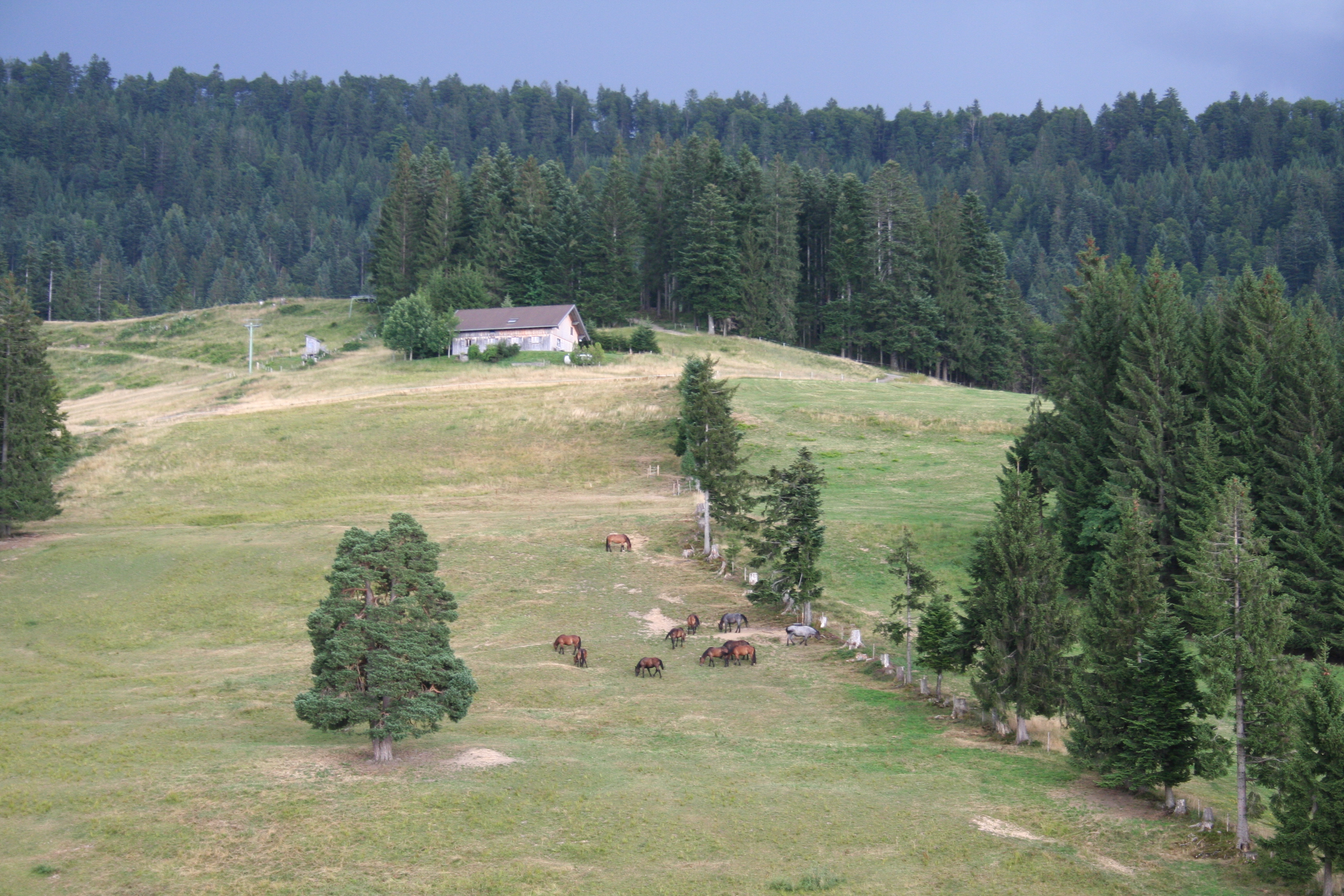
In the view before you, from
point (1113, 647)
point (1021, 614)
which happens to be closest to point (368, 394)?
point (1021, 614)

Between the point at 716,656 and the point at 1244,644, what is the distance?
1924 cm

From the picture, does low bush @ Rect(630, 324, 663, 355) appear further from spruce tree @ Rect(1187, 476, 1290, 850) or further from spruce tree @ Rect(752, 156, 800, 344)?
spruce tree @ Rect(1187, 476, 1290, 850)

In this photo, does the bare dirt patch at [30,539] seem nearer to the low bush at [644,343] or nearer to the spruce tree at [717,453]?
the spruce tree at [717,453]

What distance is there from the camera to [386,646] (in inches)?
1108

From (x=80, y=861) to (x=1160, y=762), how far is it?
2395 centimetres

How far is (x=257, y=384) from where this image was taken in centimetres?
9594

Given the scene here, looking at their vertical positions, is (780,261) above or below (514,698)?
above

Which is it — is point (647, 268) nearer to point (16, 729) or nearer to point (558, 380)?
point (558, 380)

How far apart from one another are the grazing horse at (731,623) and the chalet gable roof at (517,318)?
65008 millimetres

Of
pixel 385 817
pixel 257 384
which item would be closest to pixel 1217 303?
pixel 385 817

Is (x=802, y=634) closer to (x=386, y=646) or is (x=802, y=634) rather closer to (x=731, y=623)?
(x=731, y=623)

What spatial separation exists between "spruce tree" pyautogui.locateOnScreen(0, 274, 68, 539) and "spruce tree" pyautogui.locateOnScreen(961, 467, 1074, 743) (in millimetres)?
47455

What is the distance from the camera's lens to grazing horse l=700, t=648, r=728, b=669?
39125 millimetres

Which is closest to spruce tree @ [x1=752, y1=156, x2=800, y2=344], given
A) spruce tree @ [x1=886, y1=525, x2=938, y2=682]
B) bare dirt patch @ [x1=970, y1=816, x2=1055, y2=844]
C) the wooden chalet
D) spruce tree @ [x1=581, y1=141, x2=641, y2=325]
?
spruce tree @ [x1=581, y1=141, x2=641, y2=325]
